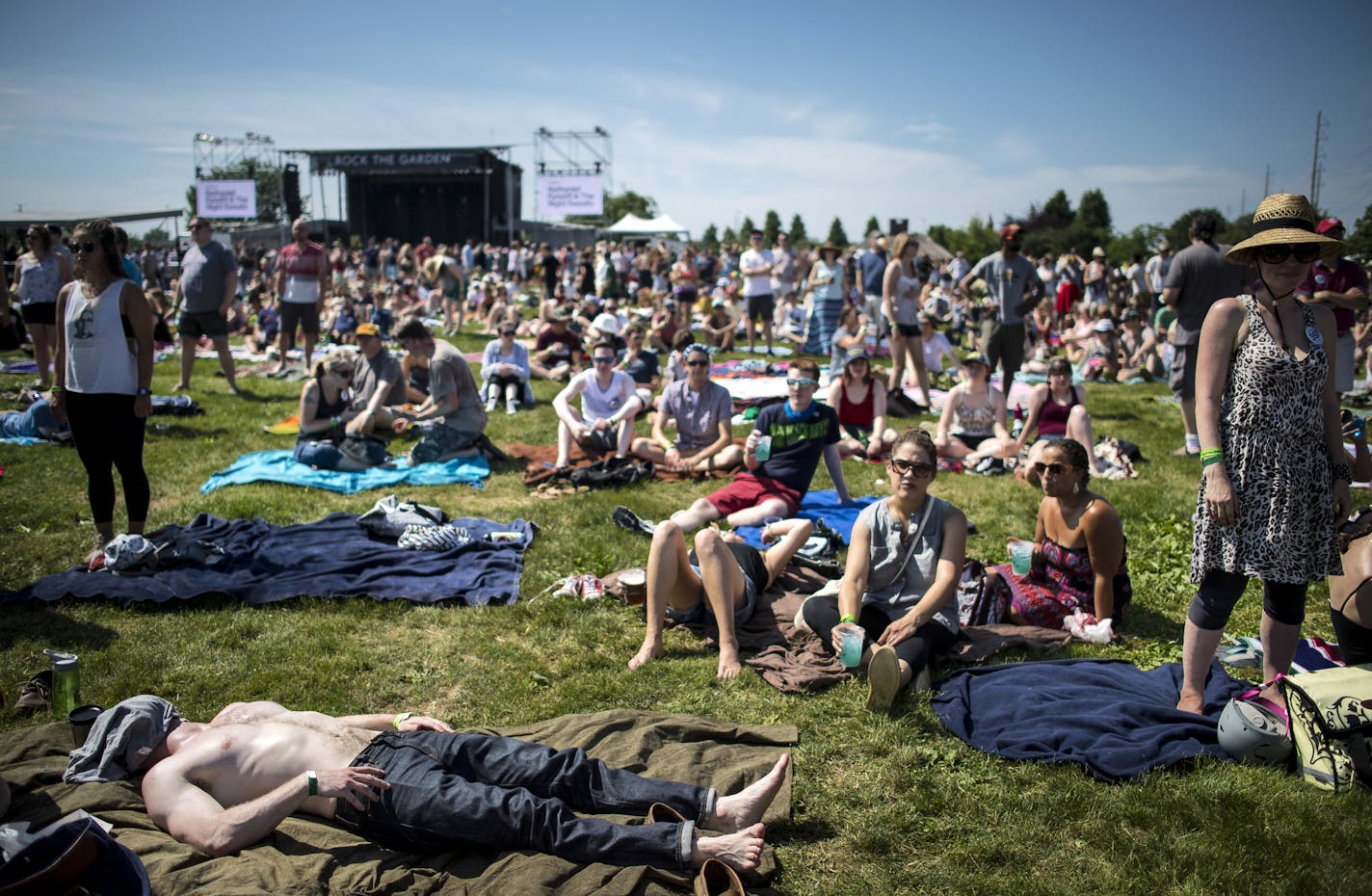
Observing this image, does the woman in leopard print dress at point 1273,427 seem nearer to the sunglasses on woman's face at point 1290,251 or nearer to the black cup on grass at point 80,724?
the sunglasses on woman's face at point 1290,251

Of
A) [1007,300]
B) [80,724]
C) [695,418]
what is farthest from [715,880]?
[1007,300]

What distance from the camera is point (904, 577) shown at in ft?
14.7

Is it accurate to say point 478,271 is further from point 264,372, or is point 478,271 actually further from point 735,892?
point 735,892

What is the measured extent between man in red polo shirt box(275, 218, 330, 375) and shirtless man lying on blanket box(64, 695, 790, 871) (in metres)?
9.54

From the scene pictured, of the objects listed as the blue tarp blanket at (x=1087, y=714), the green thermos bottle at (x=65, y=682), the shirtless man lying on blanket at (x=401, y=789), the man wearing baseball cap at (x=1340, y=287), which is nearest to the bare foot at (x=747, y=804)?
the shirtless man lying on blanket at (x=401, y=789)

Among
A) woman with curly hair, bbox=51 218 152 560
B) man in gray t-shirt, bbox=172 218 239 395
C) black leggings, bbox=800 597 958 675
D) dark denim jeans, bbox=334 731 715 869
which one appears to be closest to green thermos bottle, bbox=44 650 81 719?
dark denim jeans, bbox=334 731 715 869

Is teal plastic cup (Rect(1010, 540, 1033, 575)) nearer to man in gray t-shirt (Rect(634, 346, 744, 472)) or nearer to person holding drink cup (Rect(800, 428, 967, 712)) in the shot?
person holding drink cup (Rect(800, 428, 967, 712))

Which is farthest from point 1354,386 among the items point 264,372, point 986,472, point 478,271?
point 478,271

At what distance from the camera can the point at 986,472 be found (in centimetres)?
832

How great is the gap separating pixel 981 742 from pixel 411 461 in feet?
20.4

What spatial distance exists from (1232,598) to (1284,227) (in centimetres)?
146

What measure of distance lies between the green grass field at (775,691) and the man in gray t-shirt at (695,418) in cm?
31

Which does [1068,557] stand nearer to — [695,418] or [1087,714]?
[1087,714]

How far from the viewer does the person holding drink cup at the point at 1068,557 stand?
4.87 meters
